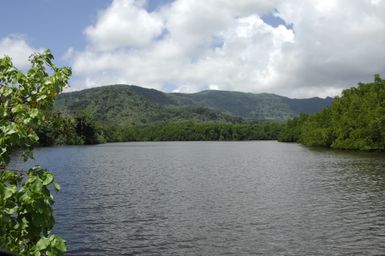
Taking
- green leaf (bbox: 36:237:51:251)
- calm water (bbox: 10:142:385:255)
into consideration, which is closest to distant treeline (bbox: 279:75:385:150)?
calm water (bbox: 10:142:385:255)

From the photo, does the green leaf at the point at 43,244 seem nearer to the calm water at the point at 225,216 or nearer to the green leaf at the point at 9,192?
the green leaf at the point at 9,192

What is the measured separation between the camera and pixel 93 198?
4759 cm

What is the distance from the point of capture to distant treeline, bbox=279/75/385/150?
408 ft

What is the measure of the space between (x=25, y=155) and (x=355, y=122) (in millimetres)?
140536

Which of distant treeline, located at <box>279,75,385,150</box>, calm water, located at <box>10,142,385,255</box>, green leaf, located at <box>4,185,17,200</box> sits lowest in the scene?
calm water, located at <box>10,142,385,255</box>

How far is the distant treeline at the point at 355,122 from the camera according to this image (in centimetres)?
12422

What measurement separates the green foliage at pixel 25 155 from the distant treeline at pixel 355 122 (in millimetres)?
123576

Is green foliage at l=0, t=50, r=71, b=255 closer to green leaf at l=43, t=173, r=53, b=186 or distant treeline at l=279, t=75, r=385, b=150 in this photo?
green leaf at l=43, t=173, r=53, b=186

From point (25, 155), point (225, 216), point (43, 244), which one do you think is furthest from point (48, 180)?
point (225, 216)

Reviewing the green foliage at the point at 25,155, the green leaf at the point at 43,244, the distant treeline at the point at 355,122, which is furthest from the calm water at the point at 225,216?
the distant treeline at the point at 355,122

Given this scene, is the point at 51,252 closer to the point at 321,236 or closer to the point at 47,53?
the point at 47,53

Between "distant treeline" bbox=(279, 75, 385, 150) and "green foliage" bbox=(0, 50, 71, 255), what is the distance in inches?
4865

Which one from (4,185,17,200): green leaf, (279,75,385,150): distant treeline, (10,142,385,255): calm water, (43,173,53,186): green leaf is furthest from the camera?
(279,75,385,150): distant treeline

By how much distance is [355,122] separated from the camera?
453ft
